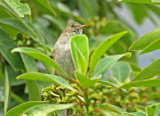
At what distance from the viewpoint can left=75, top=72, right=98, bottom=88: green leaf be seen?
1655mm

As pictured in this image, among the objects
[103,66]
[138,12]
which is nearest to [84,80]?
[103,66]

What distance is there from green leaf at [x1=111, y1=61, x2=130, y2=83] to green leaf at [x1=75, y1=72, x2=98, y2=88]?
3.49 feet

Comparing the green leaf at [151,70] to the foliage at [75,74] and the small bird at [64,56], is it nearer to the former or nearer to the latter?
the foliage at [75,74]

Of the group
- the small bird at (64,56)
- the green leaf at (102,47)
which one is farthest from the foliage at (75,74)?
the small bird at (64,56)

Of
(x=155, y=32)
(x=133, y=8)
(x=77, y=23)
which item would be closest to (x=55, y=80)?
(x=155, y=32)

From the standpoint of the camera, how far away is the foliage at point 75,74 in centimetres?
178

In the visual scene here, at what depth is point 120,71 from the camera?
113 inches

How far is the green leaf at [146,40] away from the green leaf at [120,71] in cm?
90

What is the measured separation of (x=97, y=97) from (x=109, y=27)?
2.43 meters

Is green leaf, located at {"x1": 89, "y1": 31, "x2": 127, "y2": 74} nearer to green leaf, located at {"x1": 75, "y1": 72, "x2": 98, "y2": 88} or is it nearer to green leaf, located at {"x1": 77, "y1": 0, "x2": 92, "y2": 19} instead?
green leaf, located at {"x1": 75, "y1": 72, "x2": 98, "y2": 88}

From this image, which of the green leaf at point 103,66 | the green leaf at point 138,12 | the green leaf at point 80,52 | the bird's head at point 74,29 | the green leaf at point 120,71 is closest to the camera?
the green leaf at point 80,52

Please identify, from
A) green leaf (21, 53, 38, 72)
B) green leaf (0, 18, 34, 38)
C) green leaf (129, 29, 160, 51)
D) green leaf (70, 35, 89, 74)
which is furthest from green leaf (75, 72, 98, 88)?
green leaf (0, 18, 34, 38)

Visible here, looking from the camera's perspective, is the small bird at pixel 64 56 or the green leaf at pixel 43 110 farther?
the small bird at pixel 64 56

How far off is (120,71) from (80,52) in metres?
1.13
